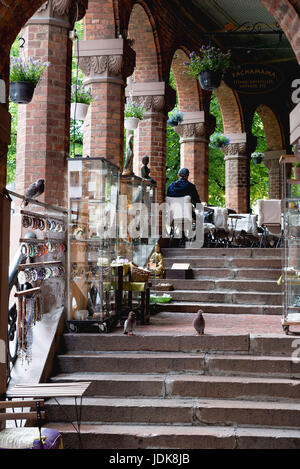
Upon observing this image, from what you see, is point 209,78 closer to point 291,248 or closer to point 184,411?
point 291,248

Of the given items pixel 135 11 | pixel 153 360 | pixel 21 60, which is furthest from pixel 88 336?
pixel 135 11

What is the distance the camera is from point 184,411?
189 inches

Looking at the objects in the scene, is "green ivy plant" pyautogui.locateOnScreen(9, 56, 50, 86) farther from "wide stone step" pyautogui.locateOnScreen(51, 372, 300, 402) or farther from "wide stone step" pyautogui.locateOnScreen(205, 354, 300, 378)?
"wide stone step" pyautogui.locateOnScreen(205, 354, 300, 378)

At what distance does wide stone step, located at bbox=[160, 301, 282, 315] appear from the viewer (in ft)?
24.8

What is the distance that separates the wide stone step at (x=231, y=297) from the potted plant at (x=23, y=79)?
3.44 metres

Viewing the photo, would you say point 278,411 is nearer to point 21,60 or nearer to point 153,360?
point 153,360

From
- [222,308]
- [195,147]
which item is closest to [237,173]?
[195,147]

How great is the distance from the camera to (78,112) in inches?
320

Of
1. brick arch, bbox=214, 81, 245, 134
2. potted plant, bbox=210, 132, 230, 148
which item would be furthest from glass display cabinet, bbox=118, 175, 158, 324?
brick arch, bbox=214, 81, 245, 134

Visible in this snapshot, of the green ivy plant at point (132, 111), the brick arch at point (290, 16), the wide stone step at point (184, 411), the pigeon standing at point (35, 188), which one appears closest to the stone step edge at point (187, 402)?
the wide stone step at point (184, 411)

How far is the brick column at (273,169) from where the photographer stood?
18.9m

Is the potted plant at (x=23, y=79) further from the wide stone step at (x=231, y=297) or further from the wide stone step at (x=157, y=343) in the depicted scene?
the wide stone step at (x=231, y=297)

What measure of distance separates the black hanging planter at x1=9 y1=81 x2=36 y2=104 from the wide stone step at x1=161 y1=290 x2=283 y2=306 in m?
3.43

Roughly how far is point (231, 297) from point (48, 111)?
3.47 meters
